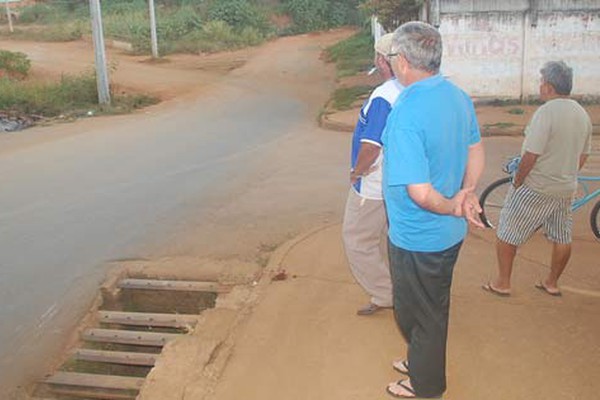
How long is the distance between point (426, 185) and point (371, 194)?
1375 millimetres

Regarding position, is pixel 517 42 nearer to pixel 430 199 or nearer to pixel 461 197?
pixel 461 197

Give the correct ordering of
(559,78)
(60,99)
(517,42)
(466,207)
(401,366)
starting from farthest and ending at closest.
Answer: (60,99), (517,42), (559,78), (401,366), (466,207)

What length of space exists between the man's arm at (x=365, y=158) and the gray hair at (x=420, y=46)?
1053 mm

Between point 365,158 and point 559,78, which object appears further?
point 559,78

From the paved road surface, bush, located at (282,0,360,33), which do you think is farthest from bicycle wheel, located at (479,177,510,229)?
bush, located at (282,0,360,33)

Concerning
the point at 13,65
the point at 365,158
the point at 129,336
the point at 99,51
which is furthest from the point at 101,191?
the point at 13,65

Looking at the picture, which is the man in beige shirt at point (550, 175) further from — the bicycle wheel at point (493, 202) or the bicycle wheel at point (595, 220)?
the bicycle wheel at point (493, 202)

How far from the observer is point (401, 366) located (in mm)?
3902

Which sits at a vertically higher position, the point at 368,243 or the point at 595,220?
the point at 368,243

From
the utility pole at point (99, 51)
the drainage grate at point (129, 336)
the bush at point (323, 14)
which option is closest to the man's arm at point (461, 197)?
the drainage grate at point (129, 336)

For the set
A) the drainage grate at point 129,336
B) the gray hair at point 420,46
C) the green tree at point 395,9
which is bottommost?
the drainage grate at point 129,336

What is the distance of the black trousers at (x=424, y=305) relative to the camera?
320 centimetres

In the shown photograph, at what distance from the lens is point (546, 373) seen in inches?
152

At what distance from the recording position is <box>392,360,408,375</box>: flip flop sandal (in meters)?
3.87
